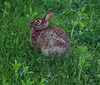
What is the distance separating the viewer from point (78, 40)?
5.88m

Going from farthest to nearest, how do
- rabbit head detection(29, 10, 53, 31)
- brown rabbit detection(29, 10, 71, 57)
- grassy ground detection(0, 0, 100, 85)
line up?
rabbit head detection(29, 10, 53, 31) < brown rabbit detection(29, 10, 71, 57) < grassy ground detection(0, 0, 100, 85)

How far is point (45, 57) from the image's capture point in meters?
4.69

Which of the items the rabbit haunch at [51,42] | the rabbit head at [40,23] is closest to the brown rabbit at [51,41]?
the rabbit haunch at [51,42]

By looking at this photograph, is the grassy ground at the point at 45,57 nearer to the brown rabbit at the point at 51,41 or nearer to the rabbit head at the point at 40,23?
the brown rabbit at the point at 51,41

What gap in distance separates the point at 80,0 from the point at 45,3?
163cm

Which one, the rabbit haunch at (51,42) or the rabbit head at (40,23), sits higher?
the rabbit head at (40,23)

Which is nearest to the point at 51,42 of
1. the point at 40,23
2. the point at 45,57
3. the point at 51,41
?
the point at 51,41

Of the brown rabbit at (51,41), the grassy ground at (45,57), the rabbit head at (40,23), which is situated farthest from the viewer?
the rabbit head at (40,23)

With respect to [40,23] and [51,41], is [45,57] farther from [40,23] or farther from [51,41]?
[40,23]

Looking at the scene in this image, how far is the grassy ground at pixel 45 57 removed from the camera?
4070mm

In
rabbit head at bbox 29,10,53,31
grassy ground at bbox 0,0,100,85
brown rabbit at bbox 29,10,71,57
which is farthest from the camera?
rabbit head at bbox 29,10,53,31

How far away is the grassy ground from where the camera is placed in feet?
13.4

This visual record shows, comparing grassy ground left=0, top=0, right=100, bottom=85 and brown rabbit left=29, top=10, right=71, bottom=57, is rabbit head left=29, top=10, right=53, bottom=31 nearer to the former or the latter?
brown rabbit left=29, top=10, right=71, bottom=57

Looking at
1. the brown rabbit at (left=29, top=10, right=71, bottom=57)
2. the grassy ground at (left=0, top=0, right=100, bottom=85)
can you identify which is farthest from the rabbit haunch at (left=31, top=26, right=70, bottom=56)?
the grassy ground at (left=0, top=0, right=100, bottom=85)
